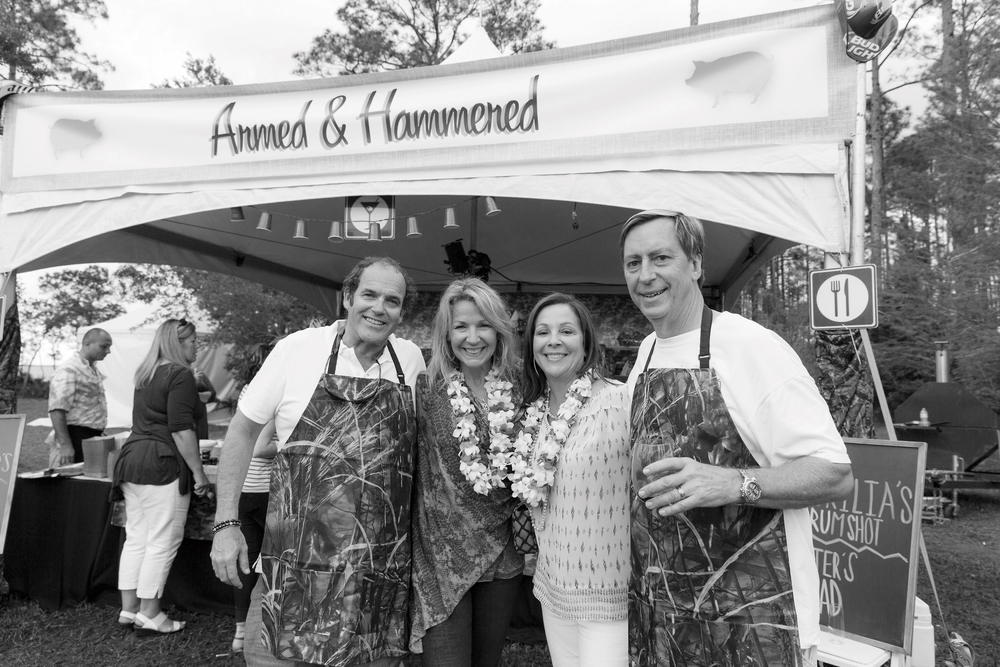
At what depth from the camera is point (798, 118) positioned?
8.71ft

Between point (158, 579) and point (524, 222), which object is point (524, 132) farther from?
point (158, 579)

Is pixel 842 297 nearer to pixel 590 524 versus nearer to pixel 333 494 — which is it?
pixel 590 524

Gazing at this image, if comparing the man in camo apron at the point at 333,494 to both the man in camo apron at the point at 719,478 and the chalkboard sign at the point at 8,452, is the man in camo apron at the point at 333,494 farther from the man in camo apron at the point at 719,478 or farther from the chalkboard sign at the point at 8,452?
the chalkboard sign at the point at 8,452

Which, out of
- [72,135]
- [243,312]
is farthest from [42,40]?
[72,135]

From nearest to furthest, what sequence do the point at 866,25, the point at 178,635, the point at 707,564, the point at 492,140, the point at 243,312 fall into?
the point at 707,564
the point at 866,25
the point at 492,140
the point at 178,635
the point at 243,312

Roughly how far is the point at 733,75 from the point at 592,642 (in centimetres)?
236

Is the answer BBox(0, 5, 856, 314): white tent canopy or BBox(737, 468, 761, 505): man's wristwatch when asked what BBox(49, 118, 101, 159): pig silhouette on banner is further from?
BBox(737, 468, 761, 505): man's wristwatch

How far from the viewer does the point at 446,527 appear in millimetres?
2000

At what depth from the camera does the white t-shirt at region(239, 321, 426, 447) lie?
2018 mm

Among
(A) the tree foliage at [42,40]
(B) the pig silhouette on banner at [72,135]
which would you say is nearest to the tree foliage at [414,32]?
(A) the tree foliage at [42,40]

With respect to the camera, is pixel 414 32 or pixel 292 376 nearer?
pixel 292 376

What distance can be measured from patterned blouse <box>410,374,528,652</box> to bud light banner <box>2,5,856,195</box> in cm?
158

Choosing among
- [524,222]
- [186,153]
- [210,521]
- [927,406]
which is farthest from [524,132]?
[927,406]

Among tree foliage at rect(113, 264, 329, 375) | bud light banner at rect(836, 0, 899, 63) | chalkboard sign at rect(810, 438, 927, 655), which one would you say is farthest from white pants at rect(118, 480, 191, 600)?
tree foliage at rect(113, 264, 329, 375)
